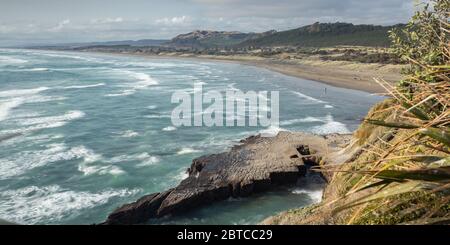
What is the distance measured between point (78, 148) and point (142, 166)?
6443mm

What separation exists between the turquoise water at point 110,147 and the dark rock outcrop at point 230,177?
538mm

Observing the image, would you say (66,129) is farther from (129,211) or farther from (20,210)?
(129,211)

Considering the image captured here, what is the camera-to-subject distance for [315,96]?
51.2m

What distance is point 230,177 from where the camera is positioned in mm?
19281

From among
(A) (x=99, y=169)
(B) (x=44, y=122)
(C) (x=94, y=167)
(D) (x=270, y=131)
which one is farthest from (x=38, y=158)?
(D) (x=270, y=131)

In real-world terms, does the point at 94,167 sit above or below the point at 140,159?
below

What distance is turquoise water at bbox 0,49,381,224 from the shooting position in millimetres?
17750

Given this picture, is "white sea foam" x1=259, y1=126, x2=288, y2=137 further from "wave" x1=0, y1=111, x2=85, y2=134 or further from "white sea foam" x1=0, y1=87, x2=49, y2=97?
"white sea foam" x1=0, y1=87, x2=49, y2=97

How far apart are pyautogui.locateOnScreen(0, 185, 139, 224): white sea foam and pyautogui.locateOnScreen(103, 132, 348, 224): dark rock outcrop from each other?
258cm

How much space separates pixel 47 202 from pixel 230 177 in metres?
8.31

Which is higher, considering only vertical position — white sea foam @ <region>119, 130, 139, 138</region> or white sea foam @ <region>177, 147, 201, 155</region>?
white sea foam @ <region>119, 130, 139, 138</region>

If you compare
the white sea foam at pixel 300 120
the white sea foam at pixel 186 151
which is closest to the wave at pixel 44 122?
the white sea foam at pixel 186 151
